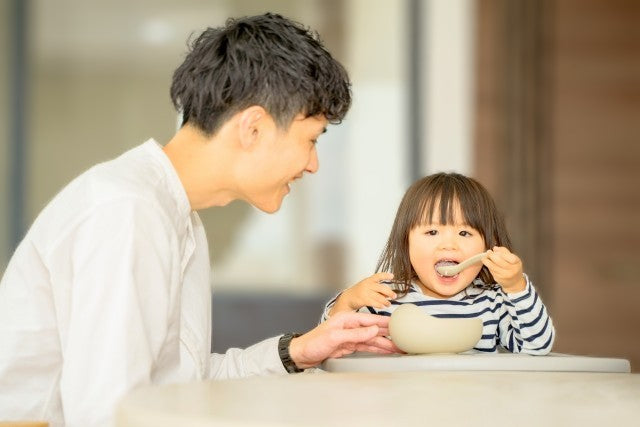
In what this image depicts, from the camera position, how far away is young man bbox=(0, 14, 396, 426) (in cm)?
126

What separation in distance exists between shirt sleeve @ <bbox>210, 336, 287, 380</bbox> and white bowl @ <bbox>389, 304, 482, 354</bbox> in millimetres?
243

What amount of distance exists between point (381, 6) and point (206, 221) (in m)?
1.16

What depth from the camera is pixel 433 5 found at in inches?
179

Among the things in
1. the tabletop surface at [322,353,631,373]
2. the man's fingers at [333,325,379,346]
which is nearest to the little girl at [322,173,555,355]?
the man's fingers at [333,325,379,346]

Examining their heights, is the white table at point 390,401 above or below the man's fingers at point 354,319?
above

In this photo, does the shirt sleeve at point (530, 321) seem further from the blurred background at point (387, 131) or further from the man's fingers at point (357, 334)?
the blurred background at point (387, 131)

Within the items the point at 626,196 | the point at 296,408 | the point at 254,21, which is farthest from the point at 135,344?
the point at 626,196

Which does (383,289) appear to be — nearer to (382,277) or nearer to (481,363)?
(382,277)

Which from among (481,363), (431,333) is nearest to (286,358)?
(431,333)

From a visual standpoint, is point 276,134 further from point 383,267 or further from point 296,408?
point 296,408

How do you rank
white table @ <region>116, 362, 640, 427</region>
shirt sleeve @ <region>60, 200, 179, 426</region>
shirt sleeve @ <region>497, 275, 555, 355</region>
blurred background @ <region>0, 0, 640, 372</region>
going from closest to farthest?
white table @ <region>116, 362, 640, 427</region>, shirt sleeve @ <region>60, 200, 179, 426</region>, shirt sleeve @ <region>497, 275, 555, 355</region>, blurred background @ <region>0, 0, 640, 372</region>

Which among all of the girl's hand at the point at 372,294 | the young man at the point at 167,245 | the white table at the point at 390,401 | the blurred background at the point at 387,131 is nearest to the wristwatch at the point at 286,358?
the young man at the point at 167,245

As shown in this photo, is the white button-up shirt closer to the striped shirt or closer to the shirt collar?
the shirt collar

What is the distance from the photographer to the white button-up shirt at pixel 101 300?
1.25 metres
